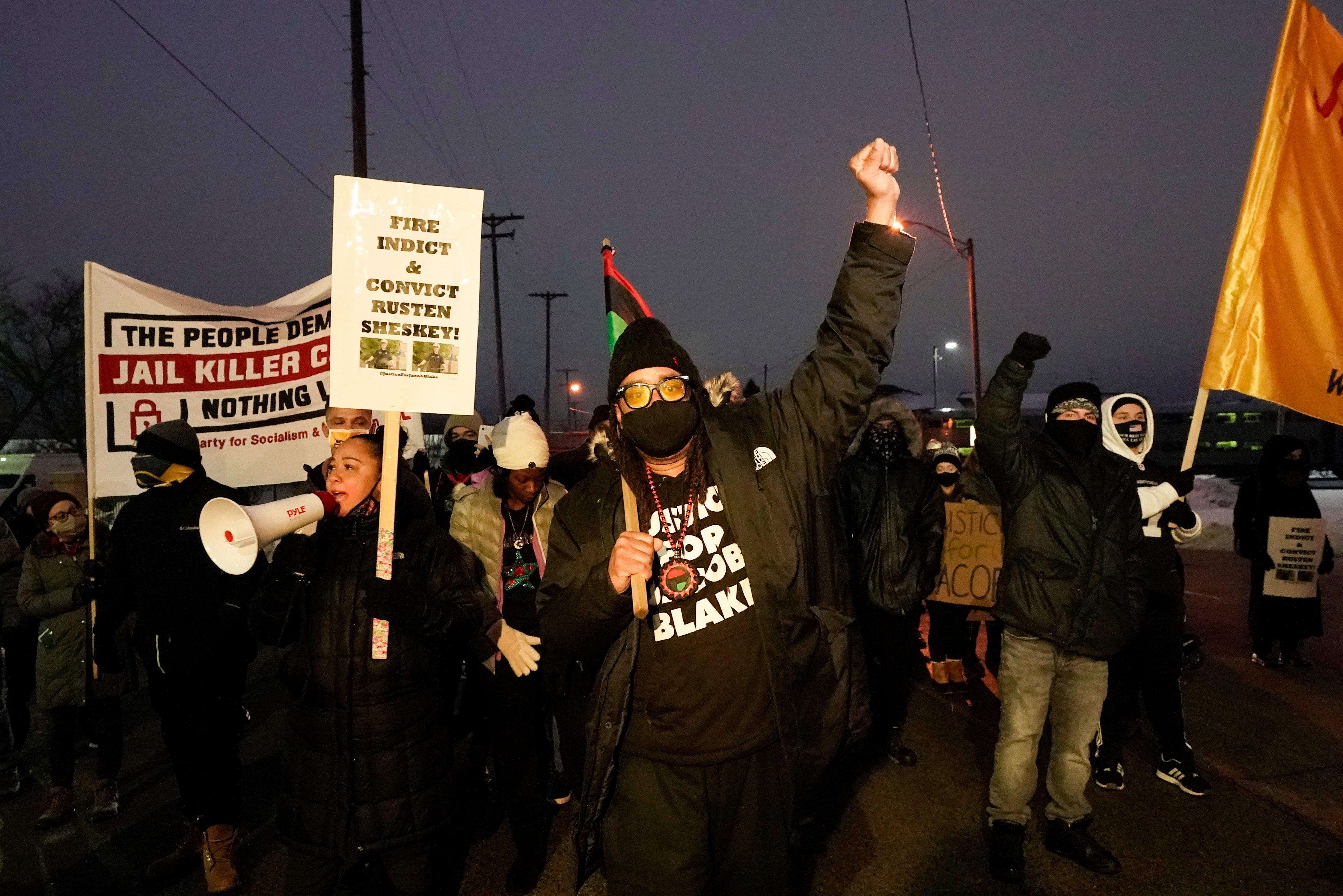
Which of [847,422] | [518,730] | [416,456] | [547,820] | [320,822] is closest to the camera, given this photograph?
[847,422]

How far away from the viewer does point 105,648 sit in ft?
14.1

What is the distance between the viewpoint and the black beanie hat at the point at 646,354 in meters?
2.57

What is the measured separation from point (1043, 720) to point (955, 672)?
2779mm

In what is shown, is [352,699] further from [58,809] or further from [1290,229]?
[1290,229]

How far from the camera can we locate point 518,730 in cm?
404

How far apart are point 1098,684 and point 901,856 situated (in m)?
1.24

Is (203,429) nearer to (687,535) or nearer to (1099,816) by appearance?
(687,535)

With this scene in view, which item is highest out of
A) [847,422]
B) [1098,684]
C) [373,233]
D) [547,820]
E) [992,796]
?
[373,233]

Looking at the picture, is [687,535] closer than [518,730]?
Yes

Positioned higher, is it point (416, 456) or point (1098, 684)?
point (416, 456)

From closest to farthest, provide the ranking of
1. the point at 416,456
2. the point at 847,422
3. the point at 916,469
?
the point at 847,422
the point at 916,469
the point at 416,456

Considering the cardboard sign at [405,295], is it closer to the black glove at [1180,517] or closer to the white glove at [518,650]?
the white glove at [518,650]

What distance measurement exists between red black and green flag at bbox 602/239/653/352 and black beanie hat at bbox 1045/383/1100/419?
2071 mm

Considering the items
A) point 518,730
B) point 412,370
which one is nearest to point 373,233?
point 412,370
